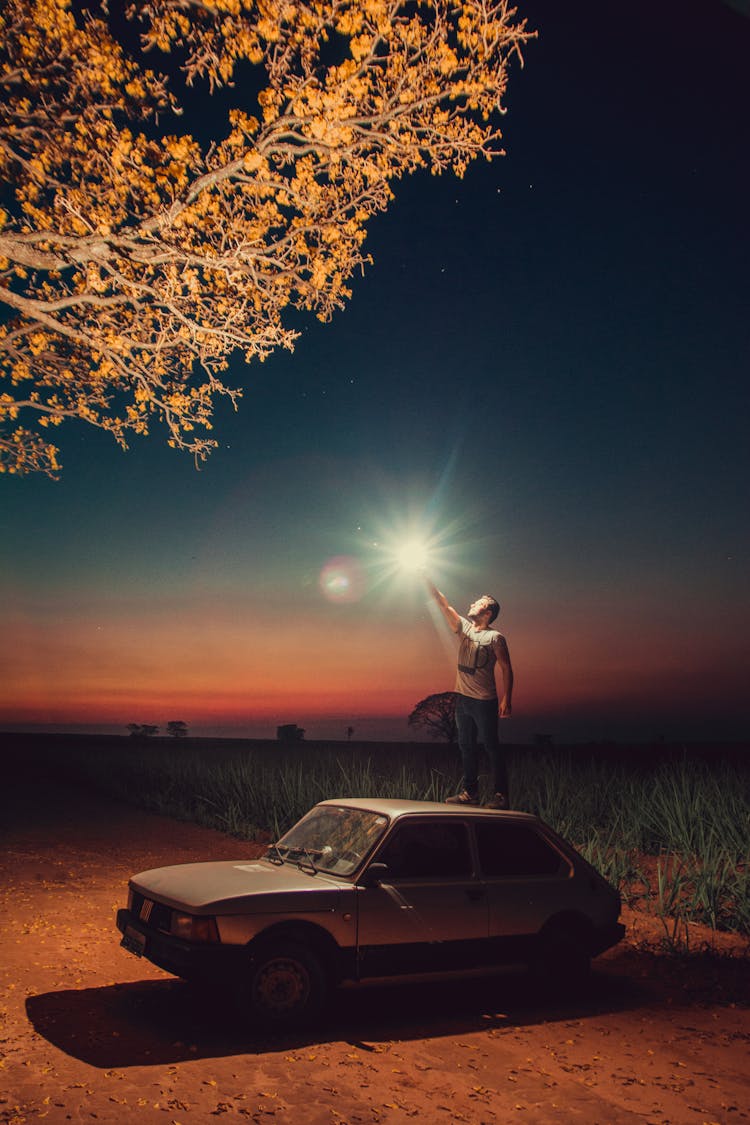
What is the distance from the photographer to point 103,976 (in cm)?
702

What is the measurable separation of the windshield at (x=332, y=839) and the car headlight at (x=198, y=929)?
42.0 inches

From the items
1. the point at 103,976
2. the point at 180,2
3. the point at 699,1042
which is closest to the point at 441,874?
the point at 699,1042

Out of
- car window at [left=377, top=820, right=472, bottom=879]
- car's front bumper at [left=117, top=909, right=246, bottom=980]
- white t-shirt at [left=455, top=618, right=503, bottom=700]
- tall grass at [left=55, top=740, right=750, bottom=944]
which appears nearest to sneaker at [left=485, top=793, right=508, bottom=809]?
white t-shirt at [left=455, top=618, right=503, bottom=700]

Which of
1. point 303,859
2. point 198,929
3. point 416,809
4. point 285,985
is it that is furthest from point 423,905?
point 198,929

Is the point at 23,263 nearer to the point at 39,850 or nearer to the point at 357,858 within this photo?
the point at 39,850

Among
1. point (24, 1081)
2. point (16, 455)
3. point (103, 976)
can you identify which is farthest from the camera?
point (16, 455)

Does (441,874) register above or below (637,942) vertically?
above

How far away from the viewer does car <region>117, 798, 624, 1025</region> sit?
5625 millimetres

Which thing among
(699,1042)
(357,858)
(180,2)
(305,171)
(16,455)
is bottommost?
(699,1042)

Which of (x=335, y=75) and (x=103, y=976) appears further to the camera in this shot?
(x=335, y=75)

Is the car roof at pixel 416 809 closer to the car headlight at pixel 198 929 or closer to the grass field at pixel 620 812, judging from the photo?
the car headlight at pixel 198 929

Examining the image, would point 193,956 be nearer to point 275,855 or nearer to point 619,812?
point 275,855

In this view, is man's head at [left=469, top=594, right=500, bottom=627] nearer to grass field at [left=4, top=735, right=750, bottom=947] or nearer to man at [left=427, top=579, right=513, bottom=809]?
man at [left=427, top=579, right=513, bottom=809]

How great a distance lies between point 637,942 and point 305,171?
32.7ft
